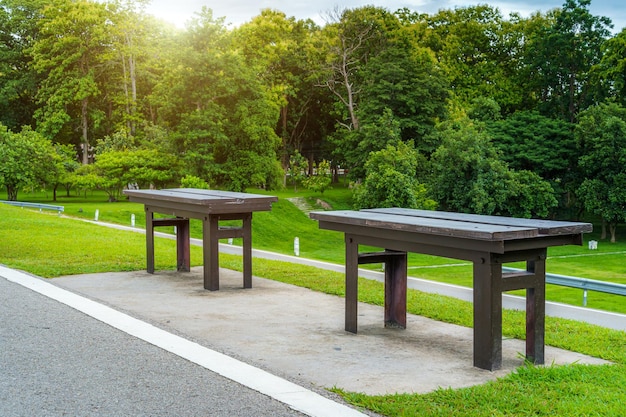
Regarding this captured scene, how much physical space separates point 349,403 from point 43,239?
1426 cm

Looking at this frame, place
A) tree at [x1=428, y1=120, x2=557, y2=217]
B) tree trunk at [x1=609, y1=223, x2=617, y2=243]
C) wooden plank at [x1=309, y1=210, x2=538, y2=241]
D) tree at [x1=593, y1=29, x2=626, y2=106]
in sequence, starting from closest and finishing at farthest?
wooden plank at [x1=309, y1=210, x2=538, y2=241] → tree at [x1=428, y1=120, x2=557, y2=217] → tree trunk at [x1=609, y1=223, x2=617, y2=243] → tree at [x1=593, y1=29, x2=626, y2=106]

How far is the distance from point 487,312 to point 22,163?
1400 inches

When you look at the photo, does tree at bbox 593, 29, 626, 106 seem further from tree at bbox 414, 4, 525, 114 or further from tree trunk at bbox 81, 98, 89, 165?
tree trunk at bbox 81, 98, 89, 165

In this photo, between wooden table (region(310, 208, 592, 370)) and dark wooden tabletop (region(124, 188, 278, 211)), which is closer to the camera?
wooden table (region(310, 208, 592, 370))

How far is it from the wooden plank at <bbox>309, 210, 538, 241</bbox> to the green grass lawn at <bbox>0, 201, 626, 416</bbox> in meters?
1.15

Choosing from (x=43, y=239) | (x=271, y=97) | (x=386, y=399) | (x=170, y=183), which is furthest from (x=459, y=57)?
(x=386, y=399)

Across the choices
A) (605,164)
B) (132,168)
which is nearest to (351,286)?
(132,168)

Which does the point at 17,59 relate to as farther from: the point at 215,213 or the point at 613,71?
Answer: the point at 215,213

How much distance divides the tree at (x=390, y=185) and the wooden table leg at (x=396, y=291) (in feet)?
72.9

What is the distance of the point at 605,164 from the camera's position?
139 ft

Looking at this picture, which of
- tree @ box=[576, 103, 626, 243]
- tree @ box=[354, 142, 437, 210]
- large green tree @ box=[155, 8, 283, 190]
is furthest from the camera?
tree @ box=[576, 103, 626, 243]

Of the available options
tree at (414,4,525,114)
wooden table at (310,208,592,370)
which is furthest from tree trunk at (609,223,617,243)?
wooden table at (310,208,592,370)

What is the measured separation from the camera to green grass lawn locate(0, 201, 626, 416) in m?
5.04

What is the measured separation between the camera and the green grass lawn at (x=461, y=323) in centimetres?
504
